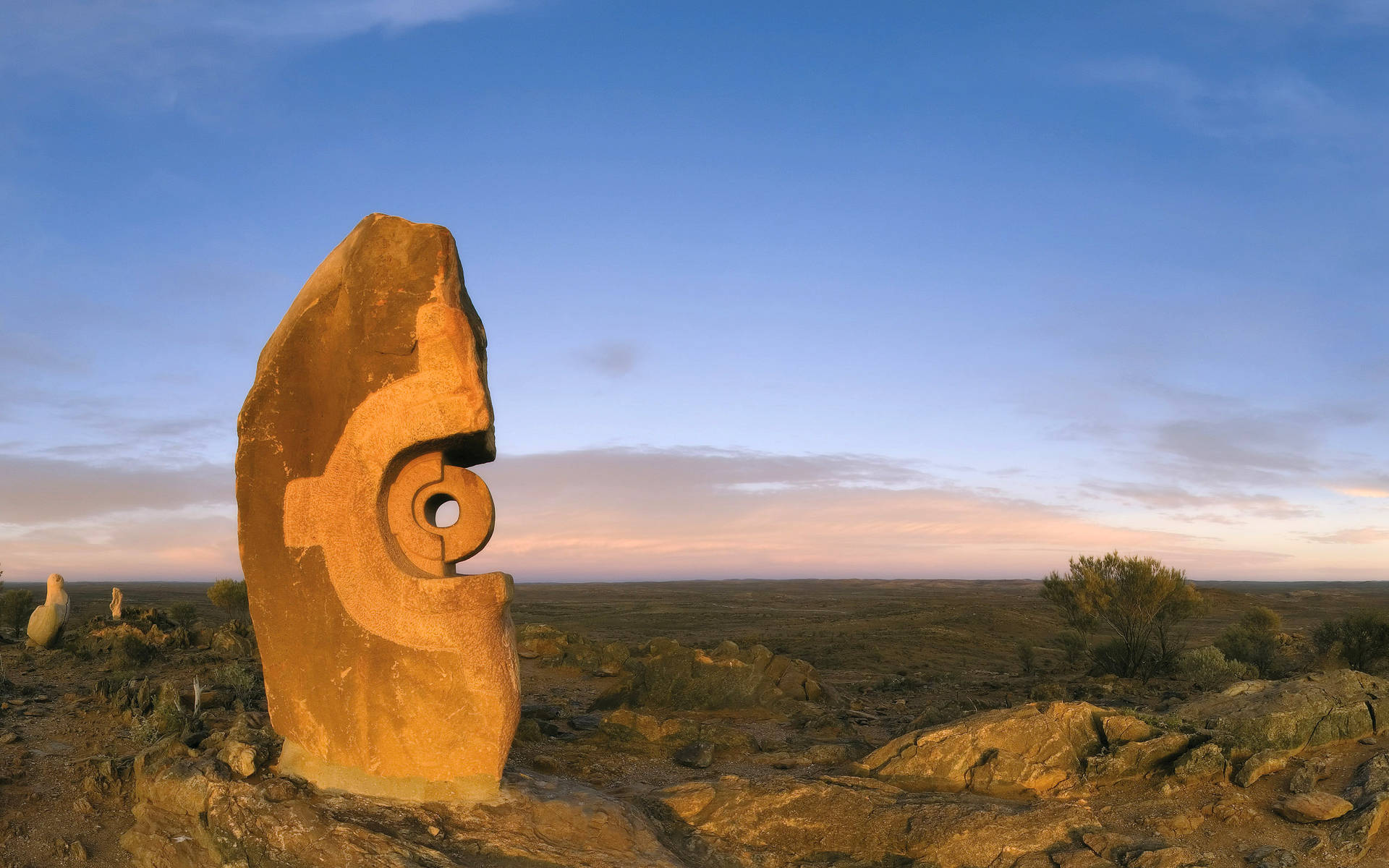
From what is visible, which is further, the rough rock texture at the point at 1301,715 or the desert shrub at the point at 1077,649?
the desert shrub at the point at 1077,649

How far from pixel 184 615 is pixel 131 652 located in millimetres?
7439

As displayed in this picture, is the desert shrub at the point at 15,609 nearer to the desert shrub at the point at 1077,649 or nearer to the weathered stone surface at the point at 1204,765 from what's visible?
the weathered stone surface at the point at 1204,765

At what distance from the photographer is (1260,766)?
24.8ft

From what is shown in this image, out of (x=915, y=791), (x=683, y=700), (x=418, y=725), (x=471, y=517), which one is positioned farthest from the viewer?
(x=683, y=700)

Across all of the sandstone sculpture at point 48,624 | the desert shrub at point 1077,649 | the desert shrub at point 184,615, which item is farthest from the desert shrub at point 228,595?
the desert shrub at point 1077,649

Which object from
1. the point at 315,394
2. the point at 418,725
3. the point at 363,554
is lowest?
the point at 418,725

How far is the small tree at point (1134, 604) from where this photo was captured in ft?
65.4

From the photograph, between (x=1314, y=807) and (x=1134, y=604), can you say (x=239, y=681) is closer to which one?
(x=1314, y=807)

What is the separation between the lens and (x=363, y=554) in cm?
673

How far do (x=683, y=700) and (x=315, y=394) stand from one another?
9034 mm

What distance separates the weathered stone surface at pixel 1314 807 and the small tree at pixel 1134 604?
13051 millimetres

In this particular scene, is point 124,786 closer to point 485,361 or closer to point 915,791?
point 485,361

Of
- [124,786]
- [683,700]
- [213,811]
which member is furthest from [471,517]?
[683,700]

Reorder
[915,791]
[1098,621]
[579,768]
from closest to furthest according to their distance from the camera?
[915,791] < [579,768] < [1098,621]
